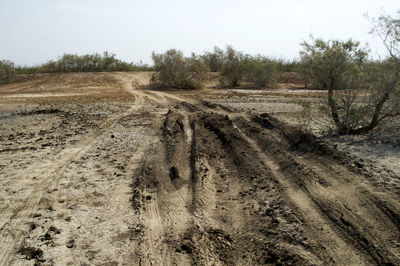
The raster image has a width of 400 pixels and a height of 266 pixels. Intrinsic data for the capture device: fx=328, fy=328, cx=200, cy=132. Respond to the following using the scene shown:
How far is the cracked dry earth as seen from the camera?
3.87 m

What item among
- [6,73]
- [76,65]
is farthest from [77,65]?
[6,73]

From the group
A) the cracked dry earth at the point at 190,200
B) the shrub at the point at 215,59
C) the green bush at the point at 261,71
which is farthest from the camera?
the shrub at the point at 215,59

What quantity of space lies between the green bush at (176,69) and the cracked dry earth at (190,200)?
Answer: 12.4 meters

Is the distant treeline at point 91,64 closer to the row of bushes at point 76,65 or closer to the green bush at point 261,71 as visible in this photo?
the row of bushes at point 76,65

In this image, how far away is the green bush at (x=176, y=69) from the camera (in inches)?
846

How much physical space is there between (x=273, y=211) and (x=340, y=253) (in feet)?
3.87

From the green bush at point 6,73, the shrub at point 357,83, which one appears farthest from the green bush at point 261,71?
the green bush at point 6,73

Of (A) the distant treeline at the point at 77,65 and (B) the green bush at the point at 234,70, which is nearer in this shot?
(B) the green bush at the point at 234,70

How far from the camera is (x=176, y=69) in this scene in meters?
21.6

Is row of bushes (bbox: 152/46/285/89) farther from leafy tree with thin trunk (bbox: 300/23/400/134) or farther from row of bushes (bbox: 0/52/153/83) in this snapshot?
leafy tree with thin trunk (bbox: 300/23/400/134)

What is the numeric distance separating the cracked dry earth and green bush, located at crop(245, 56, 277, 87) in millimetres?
13833

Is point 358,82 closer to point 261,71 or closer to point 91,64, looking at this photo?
point 261,71

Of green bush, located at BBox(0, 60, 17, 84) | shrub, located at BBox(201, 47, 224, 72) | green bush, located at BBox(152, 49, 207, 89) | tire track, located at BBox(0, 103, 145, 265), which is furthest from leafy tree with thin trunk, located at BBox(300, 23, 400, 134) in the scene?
green bush, located at BBox(0, 60, 17, 84)

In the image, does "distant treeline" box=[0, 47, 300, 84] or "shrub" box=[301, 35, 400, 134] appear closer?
"shrub" box=[301, 35, 400, 134]
